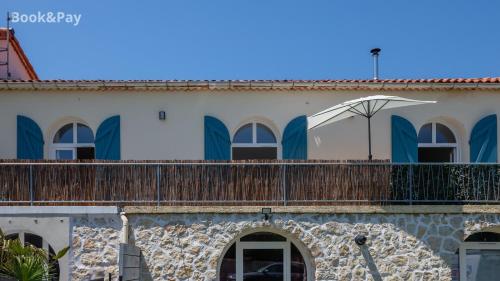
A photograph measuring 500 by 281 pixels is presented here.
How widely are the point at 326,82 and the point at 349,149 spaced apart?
1.54m

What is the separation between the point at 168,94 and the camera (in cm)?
1068

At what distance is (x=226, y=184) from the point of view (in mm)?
9094

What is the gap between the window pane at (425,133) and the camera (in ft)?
36.2

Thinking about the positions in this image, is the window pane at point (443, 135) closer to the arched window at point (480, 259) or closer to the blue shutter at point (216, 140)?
the arched window at point (480, 259)

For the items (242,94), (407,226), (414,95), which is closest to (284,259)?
(407,226)

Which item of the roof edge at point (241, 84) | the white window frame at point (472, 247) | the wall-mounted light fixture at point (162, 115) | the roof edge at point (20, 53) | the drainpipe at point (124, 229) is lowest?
the white window frame at point (472, 247)

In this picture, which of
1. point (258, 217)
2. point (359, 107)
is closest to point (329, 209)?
point (258, 217)

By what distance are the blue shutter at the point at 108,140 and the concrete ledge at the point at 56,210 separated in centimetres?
184

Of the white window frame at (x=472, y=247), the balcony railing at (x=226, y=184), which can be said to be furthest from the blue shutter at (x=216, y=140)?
the white window frame at (x=472, y=247)

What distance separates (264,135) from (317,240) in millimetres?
2909

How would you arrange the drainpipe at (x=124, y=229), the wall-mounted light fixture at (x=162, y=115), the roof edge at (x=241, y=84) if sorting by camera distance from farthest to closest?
the wall-mounted light fixture at (x=162, y=115) → the roof edge at (x=241, y=84) → the drainpipe at (x=124, y=229)

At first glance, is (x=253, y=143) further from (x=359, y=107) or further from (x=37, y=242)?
(x=37, y=242)

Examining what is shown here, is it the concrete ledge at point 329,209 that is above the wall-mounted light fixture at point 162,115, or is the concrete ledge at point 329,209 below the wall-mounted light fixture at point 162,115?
below

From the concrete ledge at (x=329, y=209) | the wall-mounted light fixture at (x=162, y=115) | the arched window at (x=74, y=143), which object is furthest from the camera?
the arched window at (x=74, y=143)
